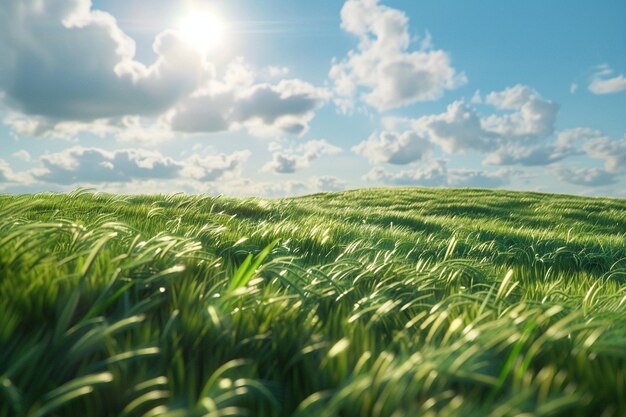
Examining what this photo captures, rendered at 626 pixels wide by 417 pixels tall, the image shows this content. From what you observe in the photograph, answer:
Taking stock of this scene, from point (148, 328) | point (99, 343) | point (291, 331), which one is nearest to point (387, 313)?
point (291, 331)

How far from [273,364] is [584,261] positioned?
555 cm

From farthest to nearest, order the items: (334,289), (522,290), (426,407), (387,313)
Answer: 1. (522,290)
2. (334,289)
3. (387,313)
4. (426,407)

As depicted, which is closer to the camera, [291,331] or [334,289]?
[291,331]

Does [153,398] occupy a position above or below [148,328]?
below

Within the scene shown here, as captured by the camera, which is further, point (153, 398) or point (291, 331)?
point (291, 331)

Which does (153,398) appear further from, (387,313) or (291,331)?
(387,313)

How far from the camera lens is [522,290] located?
10.3 feet

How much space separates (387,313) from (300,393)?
77cm

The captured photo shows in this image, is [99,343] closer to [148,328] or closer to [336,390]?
[148,328]

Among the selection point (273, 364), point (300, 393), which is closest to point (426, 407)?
point (300, 393)

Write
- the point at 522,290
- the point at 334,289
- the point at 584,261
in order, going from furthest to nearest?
the point at 584,261, the point at 522,290, the point at 334,289

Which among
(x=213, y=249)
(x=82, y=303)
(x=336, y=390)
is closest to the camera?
(x=336, y=390)

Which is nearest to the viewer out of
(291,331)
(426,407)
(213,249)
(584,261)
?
(426,407)

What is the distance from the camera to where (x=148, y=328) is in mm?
1720
